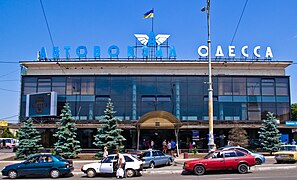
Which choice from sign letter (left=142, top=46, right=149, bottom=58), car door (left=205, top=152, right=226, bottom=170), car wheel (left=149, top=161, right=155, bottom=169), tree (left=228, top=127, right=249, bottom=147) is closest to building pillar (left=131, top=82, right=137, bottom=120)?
sign letter (left=142, top=46, right=149, bottom=58)

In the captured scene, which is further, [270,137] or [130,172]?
[270,137]

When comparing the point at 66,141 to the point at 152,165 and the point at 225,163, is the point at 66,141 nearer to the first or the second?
the point at 152,165

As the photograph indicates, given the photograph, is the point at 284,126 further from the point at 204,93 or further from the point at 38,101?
the point at 38,101

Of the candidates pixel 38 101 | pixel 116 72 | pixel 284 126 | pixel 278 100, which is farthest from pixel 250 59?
pixel 38 101

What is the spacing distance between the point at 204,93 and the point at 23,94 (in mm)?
25394

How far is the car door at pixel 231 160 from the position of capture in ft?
65.0

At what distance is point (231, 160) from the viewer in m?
19.9

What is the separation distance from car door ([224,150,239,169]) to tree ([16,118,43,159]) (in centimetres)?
2219

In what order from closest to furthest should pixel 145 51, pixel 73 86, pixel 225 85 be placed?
pixel 73 86, pixel 225 85, pixel 145 51

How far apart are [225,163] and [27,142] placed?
2278 centimetres

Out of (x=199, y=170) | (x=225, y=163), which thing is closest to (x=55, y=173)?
(x=199, y=170)

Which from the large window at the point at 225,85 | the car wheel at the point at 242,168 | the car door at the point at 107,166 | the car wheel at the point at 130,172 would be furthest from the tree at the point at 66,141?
the large window at the point at 225,85

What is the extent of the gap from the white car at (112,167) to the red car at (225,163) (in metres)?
3.25

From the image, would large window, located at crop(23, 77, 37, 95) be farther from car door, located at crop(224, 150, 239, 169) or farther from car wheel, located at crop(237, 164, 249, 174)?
car wheel, located at crop(237, 164, 249, 174)
